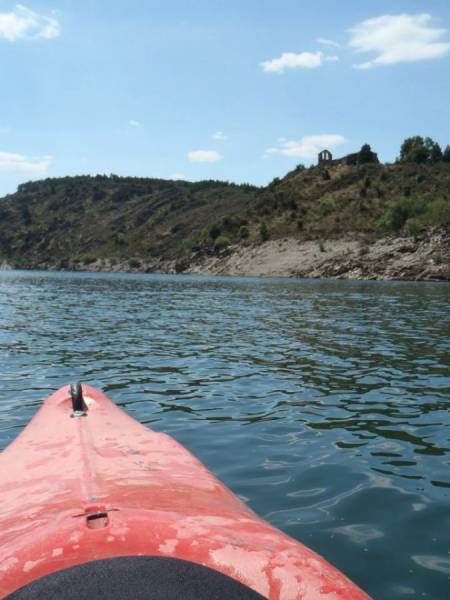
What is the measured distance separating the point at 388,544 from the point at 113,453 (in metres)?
2.60

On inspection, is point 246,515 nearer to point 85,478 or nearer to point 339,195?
point 85,478

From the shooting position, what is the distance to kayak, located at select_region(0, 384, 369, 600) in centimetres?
265

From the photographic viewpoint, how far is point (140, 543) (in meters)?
2.92

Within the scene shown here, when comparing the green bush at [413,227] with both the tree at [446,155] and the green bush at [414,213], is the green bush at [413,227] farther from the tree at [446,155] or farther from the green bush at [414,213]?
the tree at [446,155]

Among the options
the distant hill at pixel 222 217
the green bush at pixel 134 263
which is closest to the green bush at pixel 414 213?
the distant hill at pixel 222 217

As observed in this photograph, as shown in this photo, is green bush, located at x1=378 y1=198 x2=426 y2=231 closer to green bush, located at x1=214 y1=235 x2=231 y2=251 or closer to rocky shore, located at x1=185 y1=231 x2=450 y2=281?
rocky shore, located at x1=185 y1=231 x2=450 y2=281

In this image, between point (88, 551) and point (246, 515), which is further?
point (246, 515)

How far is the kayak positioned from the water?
161 cm

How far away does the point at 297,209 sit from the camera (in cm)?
10319

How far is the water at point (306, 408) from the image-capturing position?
5359 mm

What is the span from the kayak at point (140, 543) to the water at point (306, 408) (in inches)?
63.5

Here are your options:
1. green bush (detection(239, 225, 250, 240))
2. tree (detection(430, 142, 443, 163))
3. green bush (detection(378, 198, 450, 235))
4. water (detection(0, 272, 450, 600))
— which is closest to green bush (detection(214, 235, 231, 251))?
green bush (detection(239, 225, 250, 240))

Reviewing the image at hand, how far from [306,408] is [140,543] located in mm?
7181

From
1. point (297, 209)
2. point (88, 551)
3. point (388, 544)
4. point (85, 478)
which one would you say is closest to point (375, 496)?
point (388, 544)
